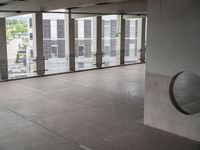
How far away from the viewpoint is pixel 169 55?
23.3 ft

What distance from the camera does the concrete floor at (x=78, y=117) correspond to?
6602 mm

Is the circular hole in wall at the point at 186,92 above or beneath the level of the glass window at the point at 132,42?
beneath

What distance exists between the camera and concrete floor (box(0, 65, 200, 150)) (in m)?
6.60

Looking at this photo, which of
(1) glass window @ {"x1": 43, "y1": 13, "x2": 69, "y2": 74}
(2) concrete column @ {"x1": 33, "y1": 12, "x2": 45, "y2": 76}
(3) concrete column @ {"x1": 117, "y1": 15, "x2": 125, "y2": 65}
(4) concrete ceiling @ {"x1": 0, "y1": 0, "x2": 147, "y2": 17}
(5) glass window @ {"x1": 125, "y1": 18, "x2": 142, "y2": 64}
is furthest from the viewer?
(1) glass window @ {"x1": 43, "y1": 13, "x2": 69, "y2": 74}

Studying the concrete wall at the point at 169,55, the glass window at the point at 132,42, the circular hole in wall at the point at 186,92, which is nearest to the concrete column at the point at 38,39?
the glass window at the point at 132,42

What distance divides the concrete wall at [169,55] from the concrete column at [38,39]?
29.3 feet

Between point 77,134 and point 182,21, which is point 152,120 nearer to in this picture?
point 77,134

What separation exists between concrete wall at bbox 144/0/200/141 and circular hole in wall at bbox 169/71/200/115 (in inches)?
5.5

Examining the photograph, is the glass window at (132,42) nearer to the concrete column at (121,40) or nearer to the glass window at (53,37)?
the concrete column at (121,40)

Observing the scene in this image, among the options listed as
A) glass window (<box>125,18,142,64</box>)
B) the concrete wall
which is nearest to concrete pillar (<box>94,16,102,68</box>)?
glass window (<box>125,18,142,64</box>)

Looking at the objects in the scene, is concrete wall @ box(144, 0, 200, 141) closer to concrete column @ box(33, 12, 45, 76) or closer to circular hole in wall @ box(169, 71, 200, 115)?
circular hole in wall @ box(169, 71, 200, 115)

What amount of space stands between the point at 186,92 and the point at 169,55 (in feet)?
4.00

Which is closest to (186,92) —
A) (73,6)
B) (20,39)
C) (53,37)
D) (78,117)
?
(78,117)

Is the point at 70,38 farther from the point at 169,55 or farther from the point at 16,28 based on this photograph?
the point at 169,55
